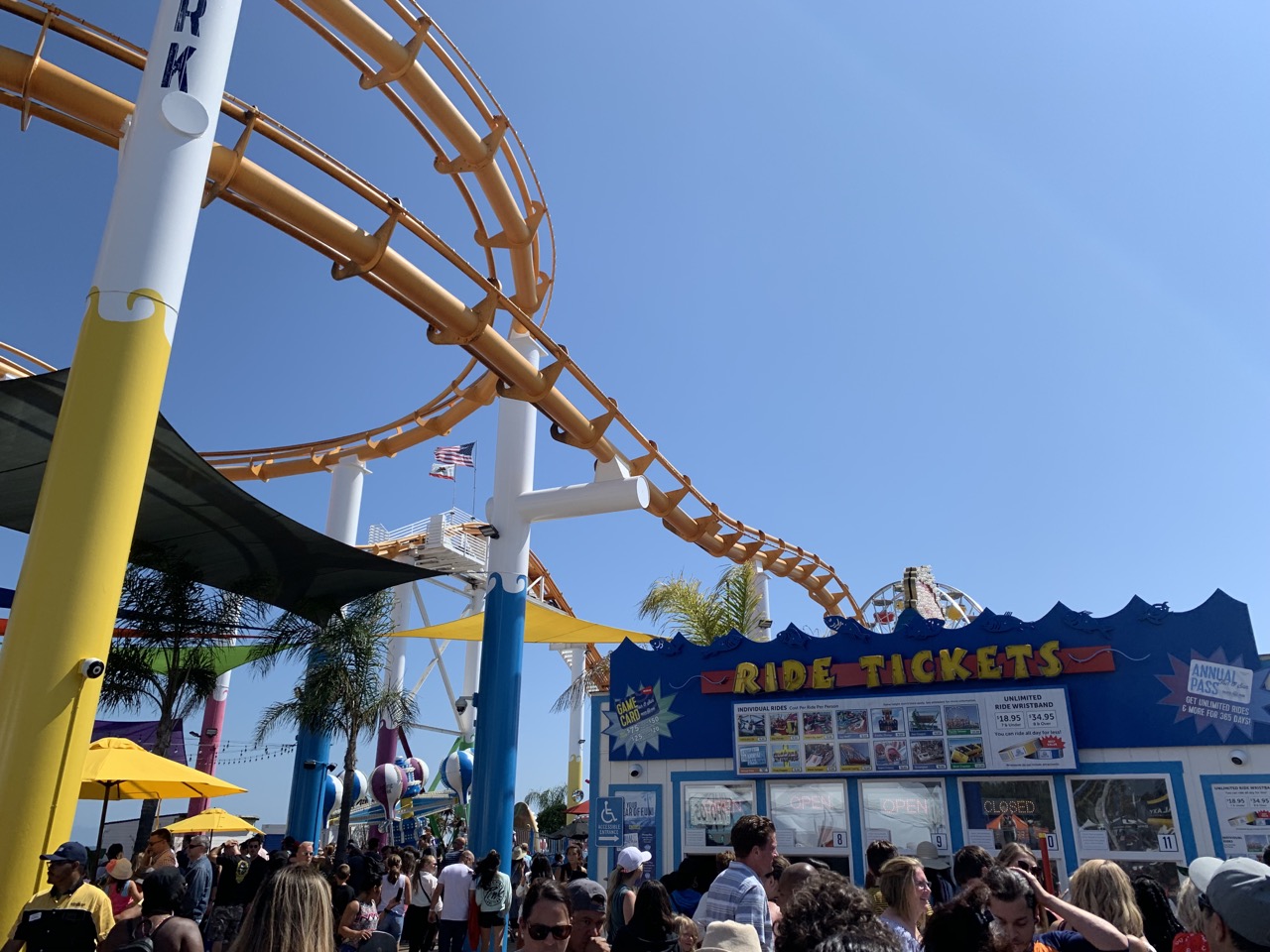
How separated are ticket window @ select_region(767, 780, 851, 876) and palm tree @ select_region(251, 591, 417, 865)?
606 cm

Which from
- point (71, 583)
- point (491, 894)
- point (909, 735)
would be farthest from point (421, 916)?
point (71, 583)

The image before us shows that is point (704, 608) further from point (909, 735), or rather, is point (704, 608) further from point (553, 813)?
point (553, 813)

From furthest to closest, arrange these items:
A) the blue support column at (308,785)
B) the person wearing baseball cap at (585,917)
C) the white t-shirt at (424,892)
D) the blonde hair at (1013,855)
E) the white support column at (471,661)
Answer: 1. the white support column at (471,661)
2. the blue support column at (308,785)
3. the white t-shirt at (424,892)
4. the blonde hair at (1013,855)
5. the person wearing baseball cap at (585,917)

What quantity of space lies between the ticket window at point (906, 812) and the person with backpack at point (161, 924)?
29.9 feet

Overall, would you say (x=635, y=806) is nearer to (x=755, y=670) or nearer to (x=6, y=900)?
(x=755, y=670)

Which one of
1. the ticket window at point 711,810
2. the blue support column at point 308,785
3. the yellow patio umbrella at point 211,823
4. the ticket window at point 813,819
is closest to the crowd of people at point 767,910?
the ticket window at point 813,819

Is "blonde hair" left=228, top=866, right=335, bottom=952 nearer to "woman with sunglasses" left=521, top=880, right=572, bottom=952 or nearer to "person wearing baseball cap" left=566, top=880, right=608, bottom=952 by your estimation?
"woman with sunglasses" left=521, top=880, right=572, bottom=952

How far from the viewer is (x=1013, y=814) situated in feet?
36.4

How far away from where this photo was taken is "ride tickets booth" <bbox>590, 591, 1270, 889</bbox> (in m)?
10.4

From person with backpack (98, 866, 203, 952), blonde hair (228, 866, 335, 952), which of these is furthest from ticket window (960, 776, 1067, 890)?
blonde hair (228, 866, 335, 952)

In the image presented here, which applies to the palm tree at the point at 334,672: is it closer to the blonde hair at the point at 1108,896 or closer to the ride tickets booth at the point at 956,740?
the ride tickets booth at the point at 956,740

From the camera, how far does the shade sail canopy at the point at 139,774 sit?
949 cm

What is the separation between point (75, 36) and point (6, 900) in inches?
280

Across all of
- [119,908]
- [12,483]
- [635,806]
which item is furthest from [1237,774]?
[12,483]
